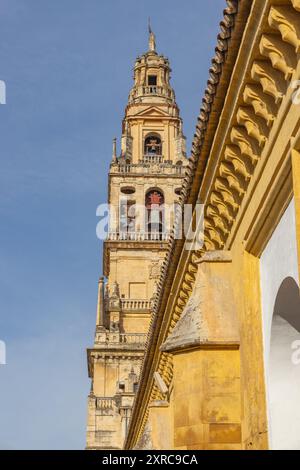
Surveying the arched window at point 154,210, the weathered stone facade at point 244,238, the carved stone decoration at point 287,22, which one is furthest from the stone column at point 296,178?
the arched window at point 154,210

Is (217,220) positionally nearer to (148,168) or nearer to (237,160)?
(237,160)

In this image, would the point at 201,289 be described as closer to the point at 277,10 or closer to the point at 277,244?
the point at 277,244

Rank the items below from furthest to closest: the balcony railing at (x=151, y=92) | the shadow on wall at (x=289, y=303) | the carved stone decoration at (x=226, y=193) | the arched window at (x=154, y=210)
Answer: the balcony railing at (x=151, y=92), the arched window at (x=154, y=210), the carved stone decoration at (x=226, y=193), the shadow on wall at (x=289, y=303)

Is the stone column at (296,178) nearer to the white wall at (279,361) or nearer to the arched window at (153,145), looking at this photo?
the white wall at (279,361)

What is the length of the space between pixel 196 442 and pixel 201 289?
5.97 feet

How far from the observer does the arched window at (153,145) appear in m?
59.8

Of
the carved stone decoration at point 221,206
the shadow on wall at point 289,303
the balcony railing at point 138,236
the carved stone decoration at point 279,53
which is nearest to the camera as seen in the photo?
the carved stone decoration at point 279,53

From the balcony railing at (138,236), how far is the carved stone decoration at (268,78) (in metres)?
45.7

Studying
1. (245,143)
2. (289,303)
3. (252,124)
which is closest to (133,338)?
(245,143)

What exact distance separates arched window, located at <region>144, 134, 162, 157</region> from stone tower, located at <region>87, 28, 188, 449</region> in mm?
66

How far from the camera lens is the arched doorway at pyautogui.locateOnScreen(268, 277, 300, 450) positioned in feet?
30.0

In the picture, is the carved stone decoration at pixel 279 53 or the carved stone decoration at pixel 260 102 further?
the carved stone decoration at pixel 260 102

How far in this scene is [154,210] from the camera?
56.6 m
